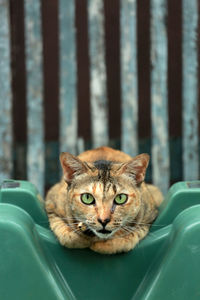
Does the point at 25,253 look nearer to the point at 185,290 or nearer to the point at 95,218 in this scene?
the point at 95,218

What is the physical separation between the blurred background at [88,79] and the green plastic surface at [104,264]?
1.60 metres

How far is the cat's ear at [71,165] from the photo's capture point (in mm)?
1934

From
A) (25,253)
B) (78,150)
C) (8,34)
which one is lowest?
(78,150)

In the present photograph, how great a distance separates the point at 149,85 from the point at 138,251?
6.41ft

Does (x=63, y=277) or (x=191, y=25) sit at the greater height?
(x=191, y=25)

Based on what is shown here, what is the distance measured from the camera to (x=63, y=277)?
5.86 feet

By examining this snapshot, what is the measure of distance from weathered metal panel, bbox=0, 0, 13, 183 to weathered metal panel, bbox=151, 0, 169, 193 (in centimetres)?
97

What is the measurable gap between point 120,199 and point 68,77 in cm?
167

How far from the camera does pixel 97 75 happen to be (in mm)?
3324

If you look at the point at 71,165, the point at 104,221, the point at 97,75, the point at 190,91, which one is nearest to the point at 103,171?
the point at 71,165

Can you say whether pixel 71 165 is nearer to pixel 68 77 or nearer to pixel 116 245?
pixel 116 245

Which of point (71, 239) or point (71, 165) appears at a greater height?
point (71, 165)

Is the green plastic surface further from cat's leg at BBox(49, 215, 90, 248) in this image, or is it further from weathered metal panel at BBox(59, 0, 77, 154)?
weathered metal panel at BBox(59, 0, 77, 154)

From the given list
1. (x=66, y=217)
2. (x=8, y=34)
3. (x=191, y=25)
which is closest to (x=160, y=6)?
(x=191, y=25)
